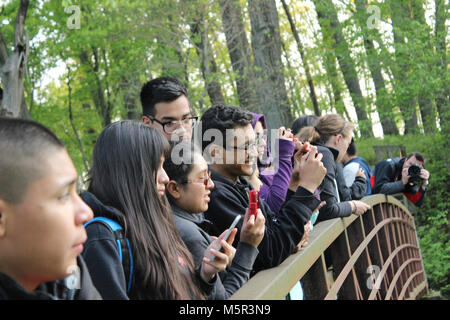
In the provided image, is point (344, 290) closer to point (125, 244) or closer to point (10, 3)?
point (125, 244)

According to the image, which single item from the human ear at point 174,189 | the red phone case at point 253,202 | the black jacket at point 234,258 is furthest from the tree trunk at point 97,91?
the red phone case at point 253,202

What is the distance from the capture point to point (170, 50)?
11922 mm

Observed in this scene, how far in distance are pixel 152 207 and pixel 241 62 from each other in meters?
10.9

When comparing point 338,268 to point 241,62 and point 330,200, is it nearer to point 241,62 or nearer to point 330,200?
point 330,200

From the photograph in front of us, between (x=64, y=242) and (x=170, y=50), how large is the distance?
1104 centimetres

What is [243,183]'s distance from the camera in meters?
3.15

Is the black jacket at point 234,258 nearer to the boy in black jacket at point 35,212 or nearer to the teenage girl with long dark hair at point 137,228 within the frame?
the teenage girl with long dark hair at point 137,228

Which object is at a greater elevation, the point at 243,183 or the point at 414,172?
the point at 243,183

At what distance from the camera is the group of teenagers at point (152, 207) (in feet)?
4.08

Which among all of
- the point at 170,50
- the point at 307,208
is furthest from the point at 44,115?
the point at 307,208

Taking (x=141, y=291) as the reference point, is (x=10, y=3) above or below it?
above

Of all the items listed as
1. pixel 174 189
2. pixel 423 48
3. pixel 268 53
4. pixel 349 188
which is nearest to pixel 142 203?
pixel 174 189

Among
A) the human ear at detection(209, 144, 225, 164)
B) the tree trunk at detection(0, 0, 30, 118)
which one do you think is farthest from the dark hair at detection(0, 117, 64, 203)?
the tree trunk at detection(0, 0, 30, 118)

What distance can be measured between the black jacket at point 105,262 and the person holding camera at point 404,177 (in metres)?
5.90
